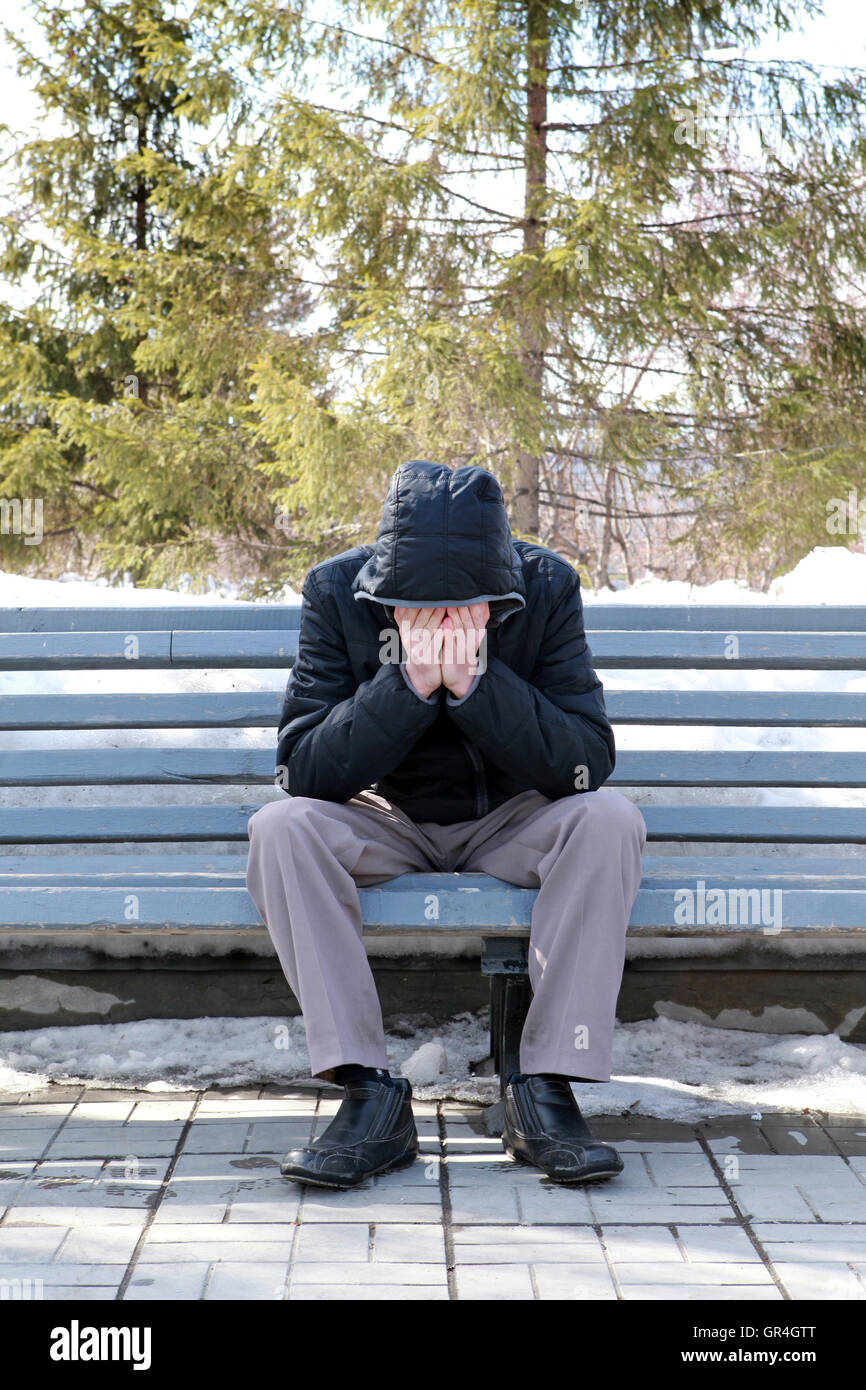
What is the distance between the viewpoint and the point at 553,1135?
8.36ft

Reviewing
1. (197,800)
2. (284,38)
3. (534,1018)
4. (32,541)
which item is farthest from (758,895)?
(32,541)

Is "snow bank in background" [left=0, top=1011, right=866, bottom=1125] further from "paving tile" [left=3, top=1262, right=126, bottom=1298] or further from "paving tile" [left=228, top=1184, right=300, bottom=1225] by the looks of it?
"paving tile" [left=3, top=1262, right=126, bottom=1298]

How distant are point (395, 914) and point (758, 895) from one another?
0.75m

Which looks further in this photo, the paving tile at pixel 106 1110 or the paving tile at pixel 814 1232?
the paving tile at pixel 106 1110

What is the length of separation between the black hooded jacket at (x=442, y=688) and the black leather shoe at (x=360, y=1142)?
603 millimetres

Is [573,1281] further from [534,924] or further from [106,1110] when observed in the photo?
[106,1110]

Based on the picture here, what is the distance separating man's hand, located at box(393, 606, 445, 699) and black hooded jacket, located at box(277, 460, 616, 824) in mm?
28

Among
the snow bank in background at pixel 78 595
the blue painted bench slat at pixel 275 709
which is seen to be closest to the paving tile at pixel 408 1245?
the blue painted bench slat at pixel 275 709

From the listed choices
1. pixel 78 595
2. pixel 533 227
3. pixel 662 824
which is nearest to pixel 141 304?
pixel 533 227

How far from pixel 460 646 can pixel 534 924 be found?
0.57 m

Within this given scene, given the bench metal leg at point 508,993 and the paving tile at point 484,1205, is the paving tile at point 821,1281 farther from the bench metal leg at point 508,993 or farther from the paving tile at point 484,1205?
the bench metal leg at point 508,993

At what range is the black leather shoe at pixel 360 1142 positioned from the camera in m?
2.49
